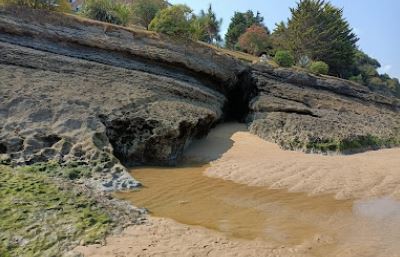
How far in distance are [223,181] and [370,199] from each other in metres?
2.76

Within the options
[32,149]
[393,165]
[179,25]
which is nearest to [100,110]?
[32,149]

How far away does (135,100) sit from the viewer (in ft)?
37.3

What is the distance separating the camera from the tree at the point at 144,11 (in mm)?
27987

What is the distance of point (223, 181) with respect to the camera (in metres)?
9.09

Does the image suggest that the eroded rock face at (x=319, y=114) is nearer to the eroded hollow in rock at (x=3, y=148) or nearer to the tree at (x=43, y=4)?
the eroded hollow in rock at (x=3, y=148)

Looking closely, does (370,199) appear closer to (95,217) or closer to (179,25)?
(95,217)

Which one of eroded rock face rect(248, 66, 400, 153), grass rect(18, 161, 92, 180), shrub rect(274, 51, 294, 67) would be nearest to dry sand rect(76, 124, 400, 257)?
eroded rock face rect(248, 66, 400, 153)

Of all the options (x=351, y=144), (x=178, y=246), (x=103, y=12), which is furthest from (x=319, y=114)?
(x=103, y=12)

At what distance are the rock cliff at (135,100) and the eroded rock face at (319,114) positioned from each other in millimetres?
45

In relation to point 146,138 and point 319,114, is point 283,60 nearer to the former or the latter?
point 319,114

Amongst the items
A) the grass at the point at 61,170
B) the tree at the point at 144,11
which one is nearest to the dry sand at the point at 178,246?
the grass at the point at 61,170


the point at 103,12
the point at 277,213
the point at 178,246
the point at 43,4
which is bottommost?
the point at 178,246

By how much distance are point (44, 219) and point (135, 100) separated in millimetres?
5878

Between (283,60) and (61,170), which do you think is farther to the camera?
(283,60)
